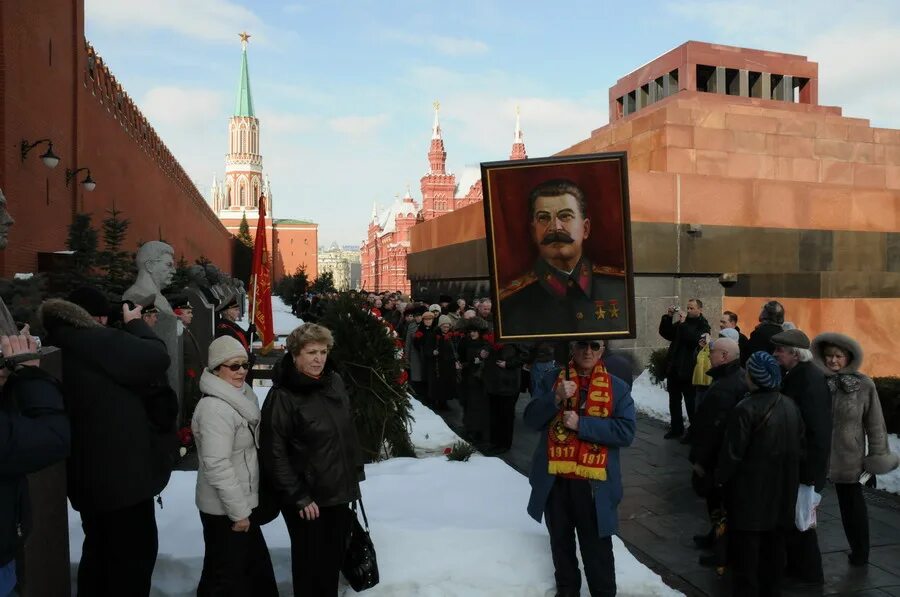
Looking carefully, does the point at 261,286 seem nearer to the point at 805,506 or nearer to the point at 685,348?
the point at 685,348

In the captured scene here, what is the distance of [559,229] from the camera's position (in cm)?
346

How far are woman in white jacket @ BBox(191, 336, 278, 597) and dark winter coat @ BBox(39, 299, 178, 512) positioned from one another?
0.93ft

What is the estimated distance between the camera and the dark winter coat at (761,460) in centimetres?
373

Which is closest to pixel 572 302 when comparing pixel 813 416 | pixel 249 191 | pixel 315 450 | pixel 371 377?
pixel 315 450

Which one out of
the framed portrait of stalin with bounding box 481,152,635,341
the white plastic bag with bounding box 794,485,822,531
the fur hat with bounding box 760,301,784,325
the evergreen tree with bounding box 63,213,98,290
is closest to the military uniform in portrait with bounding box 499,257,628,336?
the framed portrait of stalin with bounding box 481,152,635,341

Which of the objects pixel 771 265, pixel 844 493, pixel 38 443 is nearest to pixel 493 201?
pixel 38 443

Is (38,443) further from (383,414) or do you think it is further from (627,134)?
(627,134)

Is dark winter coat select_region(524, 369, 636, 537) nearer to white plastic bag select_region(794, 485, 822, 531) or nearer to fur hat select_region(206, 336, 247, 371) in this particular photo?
white plastic bag select_region(794, 485, 822, 531)

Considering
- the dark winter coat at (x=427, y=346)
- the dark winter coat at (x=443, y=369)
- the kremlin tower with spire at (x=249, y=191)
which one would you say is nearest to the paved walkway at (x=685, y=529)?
the dark winter coat at (x=443, y=369)

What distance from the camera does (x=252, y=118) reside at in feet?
340

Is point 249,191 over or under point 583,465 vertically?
over

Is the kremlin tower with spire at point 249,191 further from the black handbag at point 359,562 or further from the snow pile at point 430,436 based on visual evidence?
A: the black handbag at point 359,562

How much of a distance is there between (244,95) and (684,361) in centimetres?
10493

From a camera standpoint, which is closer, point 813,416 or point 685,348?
point 813,416
